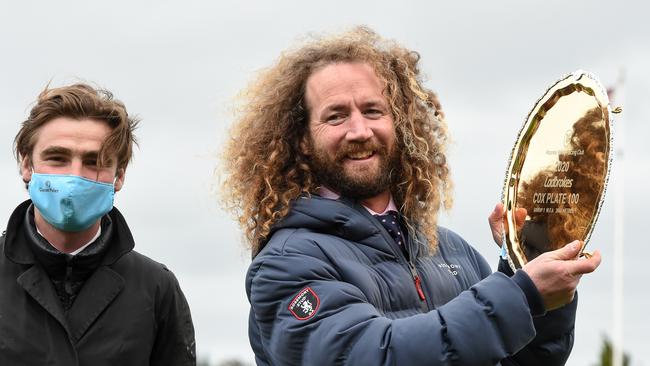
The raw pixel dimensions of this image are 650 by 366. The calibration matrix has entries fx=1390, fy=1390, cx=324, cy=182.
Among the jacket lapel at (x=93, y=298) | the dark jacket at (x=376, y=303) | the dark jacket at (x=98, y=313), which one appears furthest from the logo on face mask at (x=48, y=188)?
the dark jacket at (x=376, y=303)

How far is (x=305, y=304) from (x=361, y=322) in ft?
1.14

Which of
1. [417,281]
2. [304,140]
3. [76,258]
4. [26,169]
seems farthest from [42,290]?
[417,281]

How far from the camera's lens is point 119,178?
315 inches

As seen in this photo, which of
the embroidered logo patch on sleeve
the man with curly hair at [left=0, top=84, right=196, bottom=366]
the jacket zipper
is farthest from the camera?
the man with curly hair at [left=0, top=84, right=196, bottom=366]

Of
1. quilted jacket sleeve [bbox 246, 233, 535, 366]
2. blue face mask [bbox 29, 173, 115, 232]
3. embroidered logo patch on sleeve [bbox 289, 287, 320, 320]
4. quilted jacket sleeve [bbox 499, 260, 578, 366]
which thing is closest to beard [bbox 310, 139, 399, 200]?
quilted jacket sleeve [bbox 246, 233, 535, 366]

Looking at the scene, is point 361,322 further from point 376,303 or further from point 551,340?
point 551,340

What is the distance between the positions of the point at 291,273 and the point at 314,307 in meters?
0.26

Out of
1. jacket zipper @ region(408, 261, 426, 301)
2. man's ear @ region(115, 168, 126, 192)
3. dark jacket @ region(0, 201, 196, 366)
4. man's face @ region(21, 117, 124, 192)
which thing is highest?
man's face @ region(21, 117, 124, 192)

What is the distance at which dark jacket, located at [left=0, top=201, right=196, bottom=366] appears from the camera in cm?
752

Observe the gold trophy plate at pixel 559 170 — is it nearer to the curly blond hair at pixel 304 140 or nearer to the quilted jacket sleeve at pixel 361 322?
the quilted jacket sleeve at pixel 361 322

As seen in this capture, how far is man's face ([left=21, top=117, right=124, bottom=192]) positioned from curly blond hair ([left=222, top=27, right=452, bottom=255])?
73 cm

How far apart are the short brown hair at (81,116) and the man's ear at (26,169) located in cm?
2

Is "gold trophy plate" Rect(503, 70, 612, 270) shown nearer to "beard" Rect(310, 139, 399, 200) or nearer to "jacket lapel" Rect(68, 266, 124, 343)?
"beard" Rect(310, 139, 399, 200)

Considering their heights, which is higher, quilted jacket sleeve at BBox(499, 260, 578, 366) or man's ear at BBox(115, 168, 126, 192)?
man's ear at BBox(115, 168, 126, 192)
